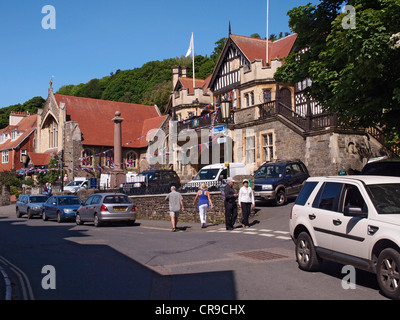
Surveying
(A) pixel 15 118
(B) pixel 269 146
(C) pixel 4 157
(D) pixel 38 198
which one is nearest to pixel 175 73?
(B) pixel 269 146

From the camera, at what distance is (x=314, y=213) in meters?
8.29

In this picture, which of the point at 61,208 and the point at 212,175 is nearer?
the point at 212,175

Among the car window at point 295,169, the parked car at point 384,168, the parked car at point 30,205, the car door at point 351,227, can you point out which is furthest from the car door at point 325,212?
the parked car at point 30,205

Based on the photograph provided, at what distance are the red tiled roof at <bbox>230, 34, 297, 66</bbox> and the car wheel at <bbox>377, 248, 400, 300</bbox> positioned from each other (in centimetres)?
2797

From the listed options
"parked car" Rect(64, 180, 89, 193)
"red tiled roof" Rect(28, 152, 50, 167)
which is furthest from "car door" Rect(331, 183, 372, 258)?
"red tiled roof" Rect(28, 152, 50, 167)

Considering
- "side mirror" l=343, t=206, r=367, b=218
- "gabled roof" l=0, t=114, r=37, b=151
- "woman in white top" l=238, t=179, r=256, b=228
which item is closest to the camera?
"side mirror" l=343, t=206, r=367, b=218

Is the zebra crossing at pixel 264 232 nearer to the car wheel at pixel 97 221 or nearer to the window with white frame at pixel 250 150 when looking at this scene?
the car wheel at pixel 97 221

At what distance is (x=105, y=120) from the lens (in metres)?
55.8

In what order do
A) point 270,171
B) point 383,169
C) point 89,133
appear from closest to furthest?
1. point 383,169
2. point 270,171
3. point 89,133

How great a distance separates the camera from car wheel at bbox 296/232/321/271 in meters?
8.20

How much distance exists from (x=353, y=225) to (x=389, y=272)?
101cm

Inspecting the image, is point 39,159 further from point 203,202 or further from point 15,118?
point 203,202

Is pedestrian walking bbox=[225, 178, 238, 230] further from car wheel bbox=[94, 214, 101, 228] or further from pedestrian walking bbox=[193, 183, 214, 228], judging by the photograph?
car wheel bbox=[94, 214, 101, 228]
